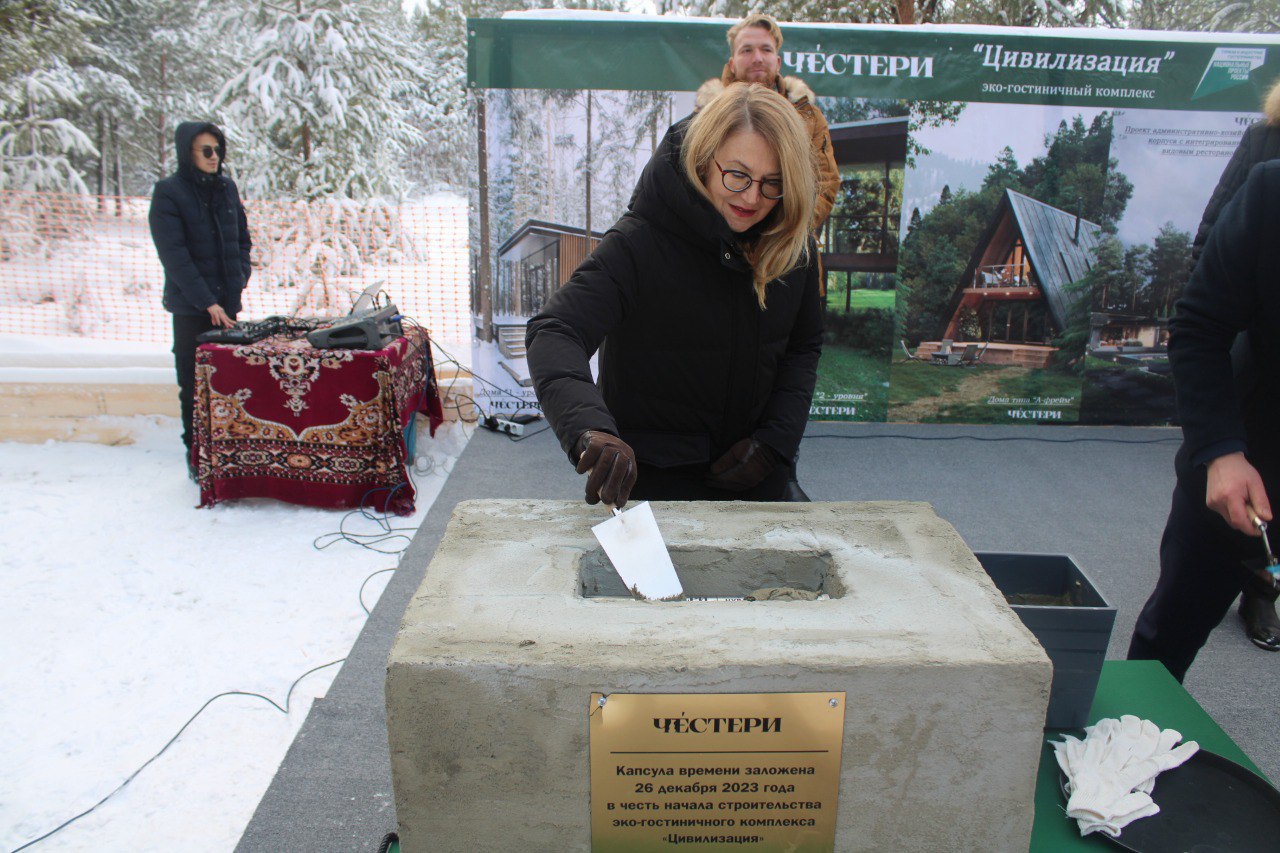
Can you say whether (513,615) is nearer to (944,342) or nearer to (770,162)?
(770,162)

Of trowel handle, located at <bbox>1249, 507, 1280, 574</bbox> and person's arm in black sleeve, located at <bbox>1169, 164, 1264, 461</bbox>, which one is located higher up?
person's arm in black sleeve, located at <bbox>1169, 164, 1264, 461</bbox>

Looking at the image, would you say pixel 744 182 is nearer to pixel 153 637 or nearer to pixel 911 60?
pixel 153 637

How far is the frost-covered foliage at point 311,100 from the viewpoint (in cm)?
1135

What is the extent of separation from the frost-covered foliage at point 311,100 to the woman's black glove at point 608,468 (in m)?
11.9

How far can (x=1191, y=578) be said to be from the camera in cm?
178

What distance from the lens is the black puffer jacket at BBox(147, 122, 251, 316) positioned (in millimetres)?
4145

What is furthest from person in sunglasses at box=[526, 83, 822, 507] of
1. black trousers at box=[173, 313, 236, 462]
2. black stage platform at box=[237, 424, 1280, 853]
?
black trousers at box=[173, 313, 236, 462]

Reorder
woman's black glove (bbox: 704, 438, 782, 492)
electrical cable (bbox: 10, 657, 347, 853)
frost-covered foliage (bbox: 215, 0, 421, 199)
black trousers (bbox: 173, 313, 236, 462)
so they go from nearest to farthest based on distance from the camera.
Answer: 1. woman's black glove (bbox: 704, 438, 782, 492)
2. electrical cable (bbox: 10, 657, 347, 853)
3. black trousers (bbox: 173, 313, 236, 462)
4. frost-covered foliage (bbox: 215, 0, 421, 199)

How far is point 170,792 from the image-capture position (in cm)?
225

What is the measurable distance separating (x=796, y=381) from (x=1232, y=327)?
90cm

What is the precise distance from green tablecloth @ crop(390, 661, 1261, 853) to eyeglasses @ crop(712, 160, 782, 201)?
43.1 inches

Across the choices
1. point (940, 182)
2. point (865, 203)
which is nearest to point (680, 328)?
point (865, 203)

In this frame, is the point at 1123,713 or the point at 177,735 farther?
the point at 177,735

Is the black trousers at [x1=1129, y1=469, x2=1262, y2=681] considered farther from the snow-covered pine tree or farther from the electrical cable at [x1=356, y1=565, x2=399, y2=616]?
the snow-covered pine tree
